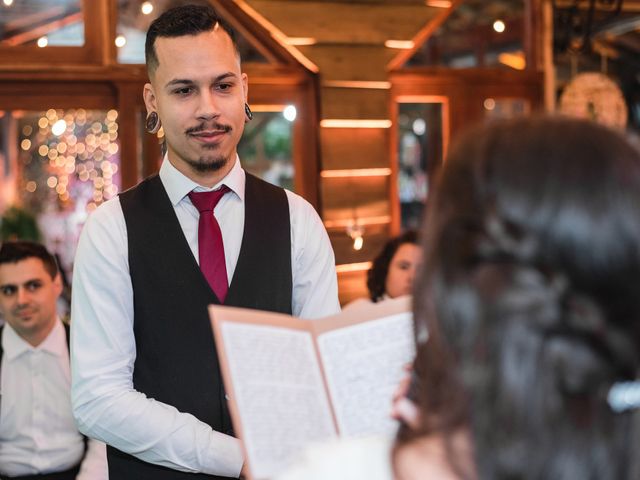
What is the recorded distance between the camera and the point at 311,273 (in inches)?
75.2

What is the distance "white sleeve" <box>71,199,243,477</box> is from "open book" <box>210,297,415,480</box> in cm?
53

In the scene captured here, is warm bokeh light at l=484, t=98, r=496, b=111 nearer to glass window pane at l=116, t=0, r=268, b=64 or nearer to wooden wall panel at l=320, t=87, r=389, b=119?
wooden wall panel at l=320, t=87, r=389, b=119

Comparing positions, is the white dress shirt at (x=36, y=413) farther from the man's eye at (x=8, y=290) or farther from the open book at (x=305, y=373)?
the open book at (x=305, y=373)

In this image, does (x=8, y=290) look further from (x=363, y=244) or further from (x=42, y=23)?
(x=363, y=244)

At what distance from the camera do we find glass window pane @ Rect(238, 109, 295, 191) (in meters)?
4.61

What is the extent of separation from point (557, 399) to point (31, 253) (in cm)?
312

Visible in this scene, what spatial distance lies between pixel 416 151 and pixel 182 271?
3.45 meters

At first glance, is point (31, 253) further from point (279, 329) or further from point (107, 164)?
point (279, 329)

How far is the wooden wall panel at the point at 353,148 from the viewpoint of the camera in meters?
4.64

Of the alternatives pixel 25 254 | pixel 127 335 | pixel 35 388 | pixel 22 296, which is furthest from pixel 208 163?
pixel 25 254

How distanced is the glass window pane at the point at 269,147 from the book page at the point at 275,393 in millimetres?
3428

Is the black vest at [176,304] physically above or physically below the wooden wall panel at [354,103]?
below

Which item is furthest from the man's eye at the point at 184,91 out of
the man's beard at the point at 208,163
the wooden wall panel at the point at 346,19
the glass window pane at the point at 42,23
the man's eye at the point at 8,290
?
the wooden wall panel at the point at 346,19

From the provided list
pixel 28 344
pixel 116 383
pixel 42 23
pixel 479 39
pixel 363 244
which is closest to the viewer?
pixel 116 383
